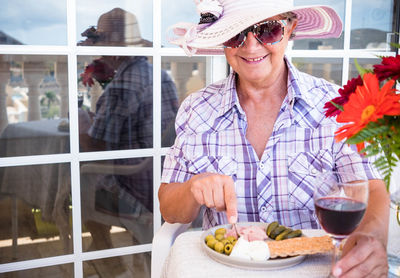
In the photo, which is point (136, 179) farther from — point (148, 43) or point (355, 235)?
point (355, 235)

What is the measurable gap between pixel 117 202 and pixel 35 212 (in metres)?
0.42

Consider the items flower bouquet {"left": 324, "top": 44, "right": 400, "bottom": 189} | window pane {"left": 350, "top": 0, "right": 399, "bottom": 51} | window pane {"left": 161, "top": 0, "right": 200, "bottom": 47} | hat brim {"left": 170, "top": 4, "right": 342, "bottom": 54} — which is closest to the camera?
flower bouquet {"left": 324, "top": 44, "right": 400, "bottom": 189}

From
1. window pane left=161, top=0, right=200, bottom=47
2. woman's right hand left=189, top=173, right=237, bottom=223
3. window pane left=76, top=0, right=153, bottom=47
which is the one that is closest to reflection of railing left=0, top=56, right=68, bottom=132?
window pane left=76, top=0, right=153, bottom=47

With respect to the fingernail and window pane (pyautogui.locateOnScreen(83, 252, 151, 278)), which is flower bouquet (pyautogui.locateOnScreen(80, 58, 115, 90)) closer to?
window pane (pyautogui.locateOnScreen(83, 252, 151, 278))

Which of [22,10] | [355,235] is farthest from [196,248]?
[22,10]

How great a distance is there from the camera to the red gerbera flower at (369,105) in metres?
0.78

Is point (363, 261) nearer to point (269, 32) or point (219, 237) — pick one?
point (219, 237)

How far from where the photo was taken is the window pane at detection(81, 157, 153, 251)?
2.40 metres

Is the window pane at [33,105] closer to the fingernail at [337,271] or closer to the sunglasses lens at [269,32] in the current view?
the sunglasses lens at [269,32]

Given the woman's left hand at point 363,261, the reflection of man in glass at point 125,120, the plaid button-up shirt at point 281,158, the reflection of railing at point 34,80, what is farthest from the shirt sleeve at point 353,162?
the reflection of railing at point 34,80

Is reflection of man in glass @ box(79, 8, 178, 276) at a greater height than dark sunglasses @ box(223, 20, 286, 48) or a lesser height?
lesser

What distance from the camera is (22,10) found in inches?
84.6

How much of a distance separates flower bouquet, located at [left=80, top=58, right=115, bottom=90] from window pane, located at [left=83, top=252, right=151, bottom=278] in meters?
0.92

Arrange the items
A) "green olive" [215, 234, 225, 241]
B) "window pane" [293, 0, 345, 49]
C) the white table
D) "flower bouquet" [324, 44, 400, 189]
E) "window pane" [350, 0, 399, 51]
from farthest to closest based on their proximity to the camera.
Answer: "window pane" [350, 0, 399, 51] < "window pane" [293, 0, 345, 49] < "green olive" [215, 234, 225, 241] < the white table < "flower bouquet" [324, 44, 400, 189]
